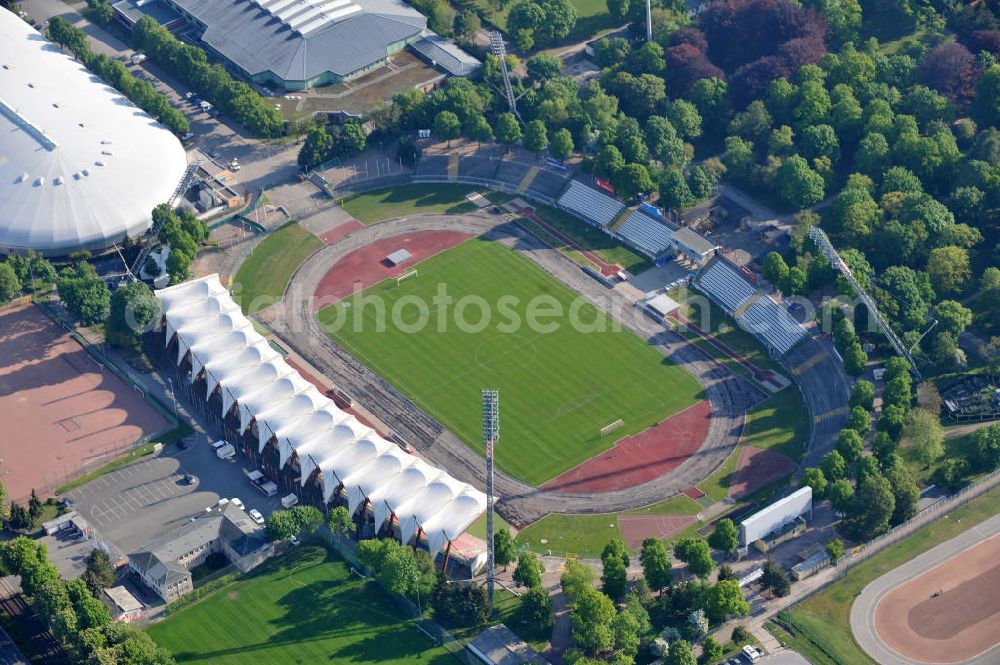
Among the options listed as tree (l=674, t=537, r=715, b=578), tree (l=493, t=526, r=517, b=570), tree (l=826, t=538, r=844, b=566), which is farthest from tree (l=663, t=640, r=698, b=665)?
tree (l=826, t=538, r=844, b=566)

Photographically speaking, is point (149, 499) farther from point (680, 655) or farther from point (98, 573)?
point (680, 655)

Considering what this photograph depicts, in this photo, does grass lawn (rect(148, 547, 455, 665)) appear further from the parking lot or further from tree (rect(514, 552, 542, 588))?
the parking lot

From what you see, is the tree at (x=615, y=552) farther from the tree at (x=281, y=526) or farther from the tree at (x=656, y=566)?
the tree at (x=281, y=526)

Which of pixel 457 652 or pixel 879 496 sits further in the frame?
pixel 879 496

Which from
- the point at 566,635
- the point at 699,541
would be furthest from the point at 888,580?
the point at 566,635

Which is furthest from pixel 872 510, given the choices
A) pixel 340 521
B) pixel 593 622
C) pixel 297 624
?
pixel 297 624

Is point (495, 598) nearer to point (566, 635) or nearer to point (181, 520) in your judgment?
point (566, 635)
